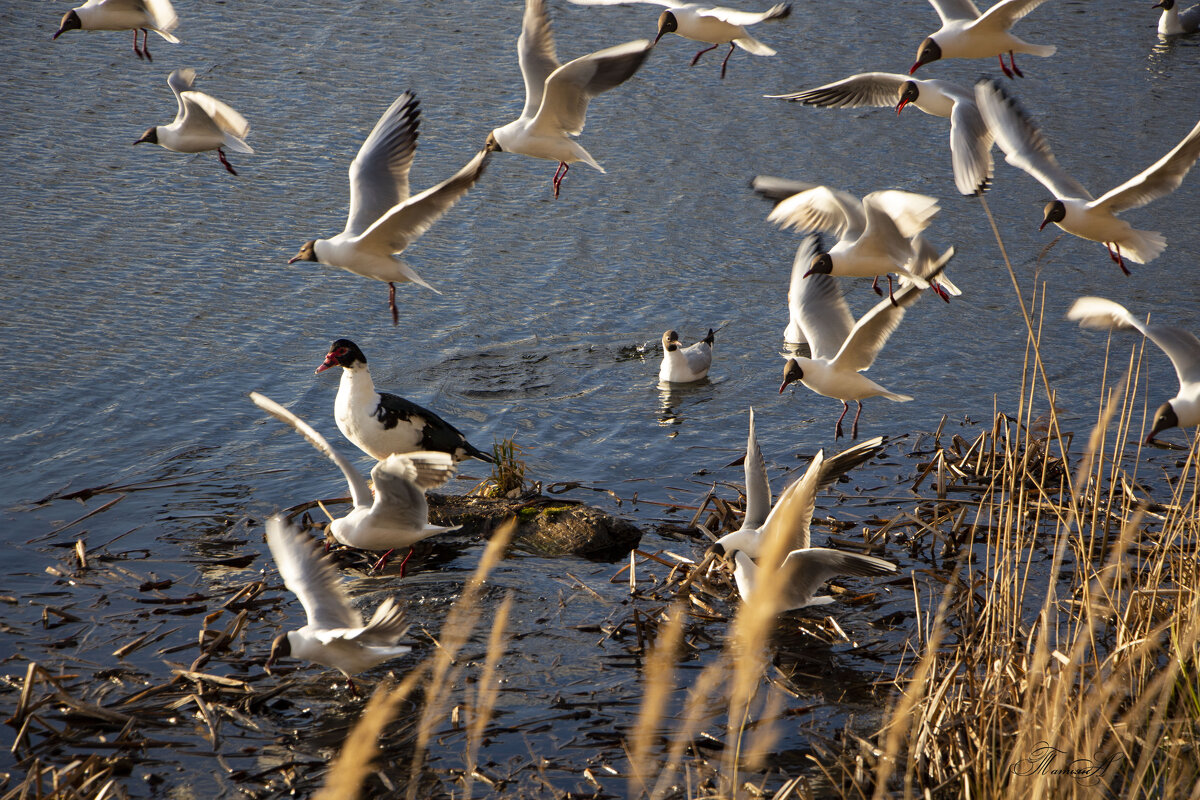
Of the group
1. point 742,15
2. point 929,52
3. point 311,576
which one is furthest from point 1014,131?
point 311,576

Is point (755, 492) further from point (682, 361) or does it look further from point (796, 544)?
point (682, 361)

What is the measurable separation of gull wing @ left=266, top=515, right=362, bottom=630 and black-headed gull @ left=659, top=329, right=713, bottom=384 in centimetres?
421

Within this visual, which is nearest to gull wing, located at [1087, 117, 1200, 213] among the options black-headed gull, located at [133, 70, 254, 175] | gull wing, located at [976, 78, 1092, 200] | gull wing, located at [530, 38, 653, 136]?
gull wing, located at [976, 78, 1092, 200]

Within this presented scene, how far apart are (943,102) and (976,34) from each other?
1.65ft

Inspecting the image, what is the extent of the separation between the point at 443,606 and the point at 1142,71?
11546 millimetres

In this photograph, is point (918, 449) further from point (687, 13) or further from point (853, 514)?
point (687, 13)

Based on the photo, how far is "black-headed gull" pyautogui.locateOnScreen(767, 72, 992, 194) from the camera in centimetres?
687

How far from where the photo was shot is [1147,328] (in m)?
5.95

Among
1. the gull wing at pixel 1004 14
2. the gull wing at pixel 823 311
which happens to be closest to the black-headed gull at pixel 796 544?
the gull wing at pixel 823 311

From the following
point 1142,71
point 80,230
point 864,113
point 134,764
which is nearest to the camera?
point 134,764

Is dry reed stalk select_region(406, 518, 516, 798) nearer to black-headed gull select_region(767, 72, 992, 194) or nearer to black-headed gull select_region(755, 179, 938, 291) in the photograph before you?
black-headed gull select_region(755, 179, 938, 291)

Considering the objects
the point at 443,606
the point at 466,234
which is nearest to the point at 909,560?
the point at 443,606

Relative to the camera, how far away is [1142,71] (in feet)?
45.9

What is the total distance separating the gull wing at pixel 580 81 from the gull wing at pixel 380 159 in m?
0.74
